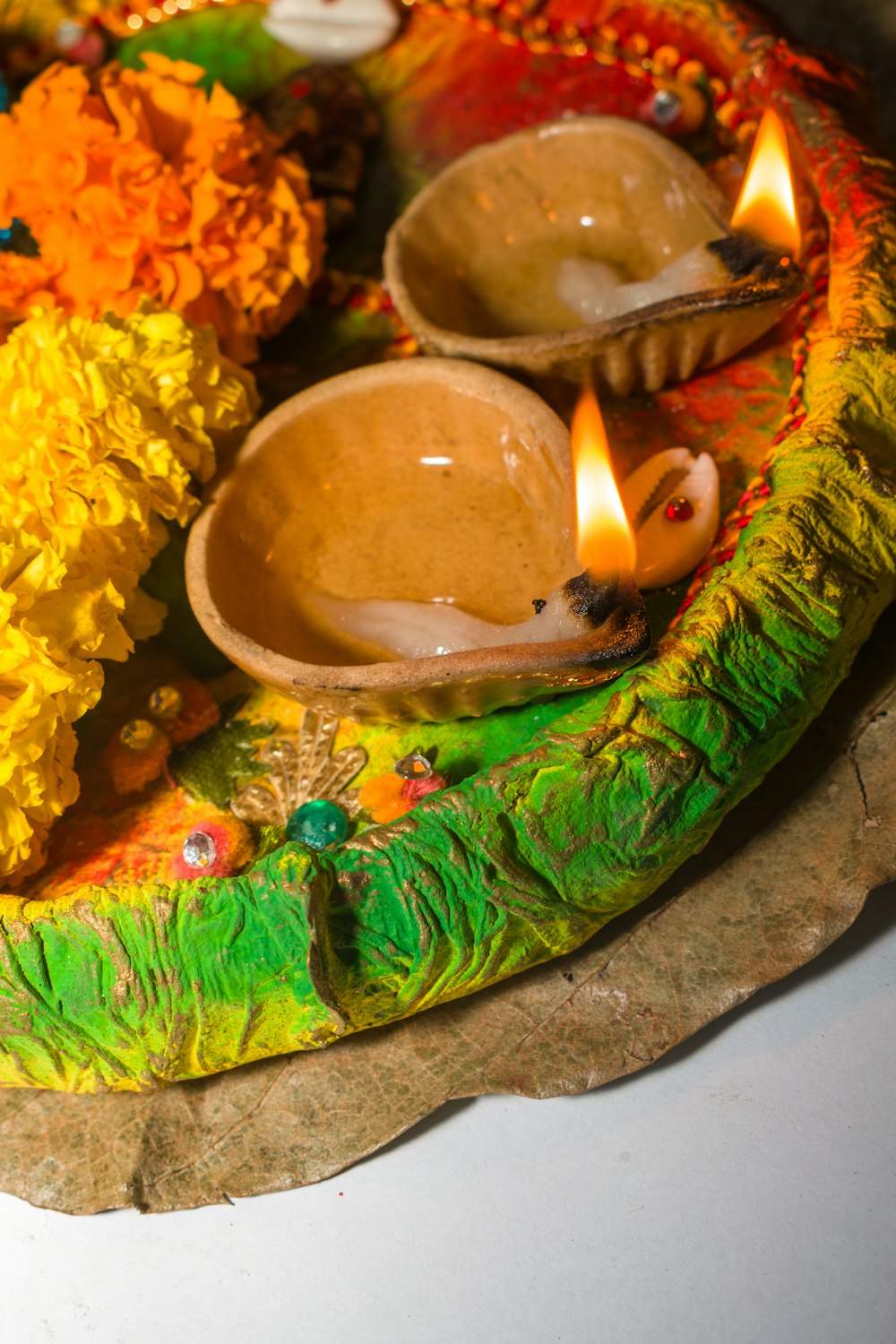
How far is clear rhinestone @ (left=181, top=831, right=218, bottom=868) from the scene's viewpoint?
3.36 ft

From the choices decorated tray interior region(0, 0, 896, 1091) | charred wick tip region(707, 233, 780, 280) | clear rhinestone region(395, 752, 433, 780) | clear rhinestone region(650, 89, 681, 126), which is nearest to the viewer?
decorated tray interior region(0, 0, 896, 1091)

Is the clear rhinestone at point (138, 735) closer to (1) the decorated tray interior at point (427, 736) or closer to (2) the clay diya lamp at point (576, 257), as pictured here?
(1) the decorated tray interior at point (427, 736)

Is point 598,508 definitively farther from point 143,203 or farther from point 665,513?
point 143,203

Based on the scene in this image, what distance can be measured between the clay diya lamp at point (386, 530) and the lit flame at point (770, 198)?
0.28 meters

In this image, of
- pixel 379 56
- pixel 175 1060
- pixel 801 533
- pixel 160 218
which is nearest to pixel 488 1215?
pixel 175 1060

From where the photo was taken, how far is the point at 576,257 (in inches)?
55.6

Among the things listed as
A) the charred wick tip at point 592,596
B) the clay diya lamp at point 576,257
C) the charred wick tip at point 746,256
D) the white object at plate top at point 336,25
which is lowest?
the charred wick tip at point 592,596

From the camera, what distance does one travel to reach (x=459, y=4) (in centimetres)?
159

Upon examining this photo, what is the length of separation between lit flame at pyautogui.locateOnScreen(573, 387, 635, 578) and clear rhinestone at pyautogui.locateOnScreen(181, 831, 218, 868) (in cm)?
39

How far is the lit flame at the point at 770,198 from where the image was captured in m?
1.18

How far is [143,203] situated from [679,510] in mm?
612

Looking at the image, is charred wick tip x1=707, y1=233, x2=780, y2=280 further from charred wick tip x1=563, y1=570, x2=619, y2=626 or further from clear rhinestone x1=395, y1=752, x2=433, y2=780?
clear rhinestone x1=395, y1=752, x2=433, y2=780

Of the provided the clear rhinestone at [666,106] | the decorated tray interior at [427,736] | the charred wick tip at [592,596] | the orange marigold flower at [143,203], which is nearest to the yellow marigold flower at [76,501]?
the decorated tray interior at [427,736]

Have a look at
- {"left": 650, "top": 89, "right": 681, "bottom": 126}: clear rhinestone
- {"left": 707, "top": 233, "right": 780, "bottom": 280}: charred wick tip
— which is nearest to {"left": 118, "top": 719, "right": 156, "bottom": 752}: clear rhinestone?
{"left": 707, "top": 233, "right": 780, "bottom": 280}: charred wick tip
